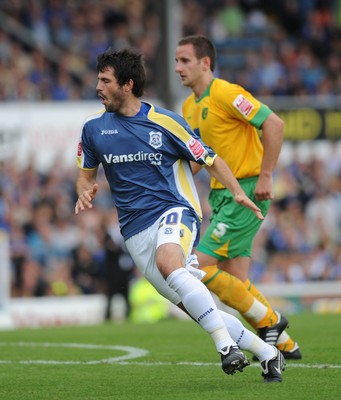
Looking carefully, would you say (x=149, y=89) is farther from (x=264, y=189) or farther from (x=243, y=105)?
(x=264, y=189)

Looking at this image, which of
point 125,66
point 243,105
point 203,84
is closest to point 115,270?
point 203,84

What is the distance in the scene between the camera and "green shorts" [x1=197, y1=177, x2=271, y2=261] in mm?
8648

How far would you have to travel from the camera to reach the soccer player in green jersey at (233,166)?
27.4 feet

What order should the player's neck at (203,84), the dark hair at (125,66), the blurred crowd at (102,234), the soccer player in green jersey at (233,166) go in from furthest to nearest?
the blurred crowd at (102,234), the player's neck at (203,84), the soccer player in green jersey at (233,166), the dark hair at (125,66)

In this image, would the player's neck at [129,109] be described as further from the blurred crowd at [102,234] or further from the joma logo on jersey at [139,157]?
the blurred crowd at [102,234]

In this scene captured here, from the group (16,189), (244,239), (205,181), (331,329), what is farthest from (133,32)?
(244,239)

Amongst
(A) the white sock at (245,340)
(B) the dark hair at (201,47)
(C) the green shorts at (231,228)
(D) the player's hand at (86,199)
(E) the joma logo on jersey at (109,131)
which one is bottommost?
(A) the white sock at (245,340)

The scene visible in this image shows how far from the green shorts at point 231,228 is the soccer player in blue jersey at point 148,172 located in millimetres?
1476

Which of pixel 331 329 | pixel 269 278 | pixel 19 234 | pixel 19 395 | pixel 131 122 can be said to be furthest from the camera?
pixel 269 278

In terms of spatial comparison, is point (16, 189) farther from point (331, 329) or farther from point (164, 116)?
point (164, 116)

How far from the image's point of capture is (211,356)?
889 centimetres

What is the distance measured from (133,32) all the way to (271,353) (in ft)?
57.1

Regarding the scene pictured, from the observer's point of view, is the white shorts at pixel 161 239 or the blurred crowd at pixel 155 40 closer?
the white shorts at pixel 161 239

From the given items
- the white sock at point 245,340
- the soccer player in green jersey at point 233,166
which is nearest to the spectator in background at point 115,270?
the soccer player in green jersey at point 233,166
